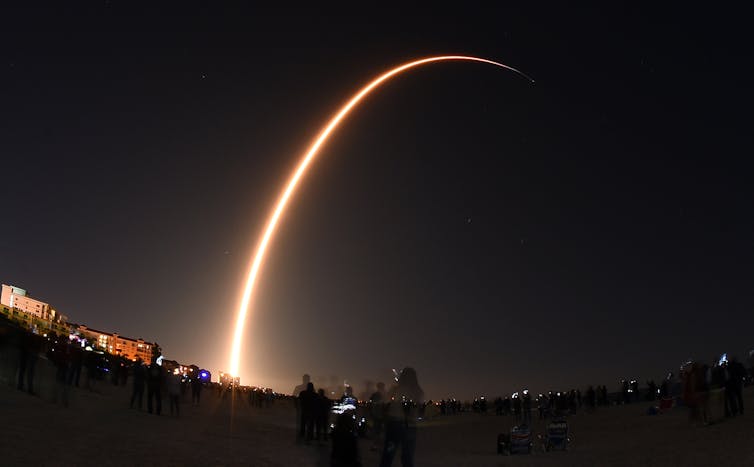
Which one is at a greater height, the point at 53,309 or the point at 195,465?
the point at 53,309

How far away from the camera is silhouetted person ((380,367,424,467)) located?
1024cm

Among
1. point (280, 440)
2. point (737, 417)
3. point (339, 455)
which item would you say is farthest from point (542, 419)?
point (339, 455)

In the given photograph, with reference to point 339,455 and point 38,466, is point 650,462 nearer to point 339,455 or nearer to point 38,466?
point 339,455

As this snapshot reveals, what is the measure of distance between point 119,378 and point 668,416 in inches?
1036

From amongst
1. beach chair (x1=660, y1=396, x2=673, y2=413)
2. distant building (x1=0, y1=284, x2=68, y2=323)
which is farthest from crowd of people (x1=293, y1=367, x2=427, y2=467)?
distant building (x1=0, y1=284, x2=68, y2=323)

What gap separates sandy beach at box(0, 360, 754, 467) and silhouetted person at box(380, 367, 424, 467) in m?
3.74

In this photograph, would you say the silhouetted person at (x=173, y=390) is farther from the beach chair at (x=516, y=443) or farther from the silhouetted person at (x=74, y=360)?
the beach chair at (x=516, y=443)

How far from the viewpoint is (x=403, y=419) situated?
10539 millimetres

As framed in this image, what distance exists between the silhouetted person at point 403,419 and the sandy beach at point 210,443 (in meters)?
3.74

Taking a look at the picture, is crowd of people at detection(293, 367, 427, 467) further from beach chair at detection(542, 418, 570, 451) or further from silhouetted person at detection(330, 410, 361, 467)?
beach chair at detection(542, 418, 570, 451)

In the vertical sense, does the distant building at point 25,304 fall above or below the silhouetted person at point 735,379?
above

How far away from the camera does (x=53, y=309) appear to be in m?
185

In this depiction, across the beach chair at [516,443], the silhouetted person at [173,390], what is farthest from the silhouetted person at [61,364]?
the beach chair at [516,443]

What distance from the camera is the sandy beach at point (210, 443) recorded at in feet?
38.0
